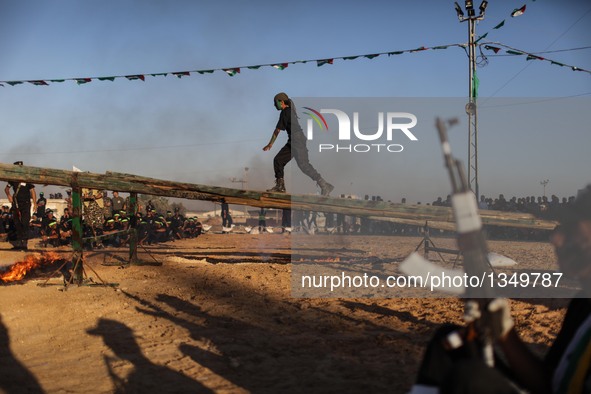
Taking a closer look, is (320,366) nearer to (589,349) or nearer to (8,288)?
(589,349)

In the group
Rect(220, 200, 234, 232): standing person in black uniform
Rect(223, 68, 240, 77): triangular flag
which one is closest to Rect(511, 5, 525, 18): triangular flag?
Rect(223, 68, 240, 77): triangular flag

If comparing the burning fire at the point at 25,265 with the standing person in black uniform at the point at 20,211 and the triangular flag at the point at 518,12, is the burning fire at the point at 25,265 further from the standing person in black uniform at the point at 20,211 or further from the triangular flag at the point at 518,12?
the triangular flag at the point at 518,12

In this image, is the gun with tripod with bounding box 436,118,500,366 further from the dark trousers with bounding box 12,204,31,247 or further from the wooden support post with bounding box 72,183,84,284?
the dark trousers with bounding box 12,204,31,247

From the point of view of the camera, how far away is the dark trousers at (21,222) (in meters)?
15.4

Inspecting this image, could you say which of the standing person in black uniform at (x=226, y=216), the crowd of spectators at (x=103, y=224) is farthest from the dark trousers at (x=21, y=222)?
the standing person in black uniform at (x=226, y=216)

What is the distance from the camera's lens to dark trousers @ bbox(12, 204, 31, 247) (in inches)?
605

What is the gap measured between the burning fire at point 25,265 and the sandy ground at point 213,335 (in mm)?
536

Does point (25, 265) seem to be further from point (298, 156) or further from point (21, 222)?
point (298, 156)

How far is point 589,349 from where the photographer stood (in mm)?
2521

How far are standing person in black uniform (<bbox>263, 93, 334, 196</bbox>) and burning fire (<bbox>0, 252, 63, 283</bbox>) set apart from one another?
18.3ft

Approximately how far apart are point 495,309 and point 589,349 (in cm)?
54

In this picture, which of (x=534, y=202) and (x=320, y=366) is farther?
(x=534, y=202)

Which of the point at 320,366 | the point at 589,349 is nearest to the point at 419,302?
the point at 320,366

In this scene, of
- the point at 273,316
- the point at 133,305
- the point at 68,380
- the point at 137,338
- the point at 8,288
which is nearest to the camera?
the point at 68,380
